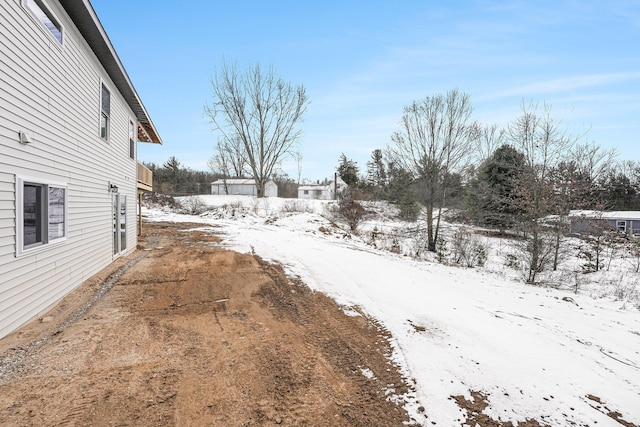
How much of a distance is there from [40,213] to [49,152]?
38.2 inches

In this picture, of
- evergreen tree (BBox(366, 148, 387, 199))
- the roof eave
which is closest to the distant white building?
evergreen tree (BBox(366, 148, 387, 199))

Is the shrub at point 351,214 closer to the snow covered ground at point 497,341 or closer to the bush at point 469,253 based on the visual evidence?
the bush at point 469,253

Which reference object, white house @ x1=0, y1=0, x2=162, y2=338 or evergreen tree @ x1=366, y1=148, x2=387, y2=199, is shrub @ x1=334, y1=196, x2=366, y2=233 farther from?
evergreen tree @ x1=366, y1=148, x2=387, y2=199

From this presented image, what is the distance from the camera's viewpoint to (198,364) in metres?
3.14

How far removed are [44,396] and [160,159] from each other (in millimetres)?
51674

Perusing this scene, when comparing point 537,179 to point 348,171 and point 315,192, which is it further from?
point 315,192

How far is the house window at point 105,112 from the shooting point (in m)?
7.37

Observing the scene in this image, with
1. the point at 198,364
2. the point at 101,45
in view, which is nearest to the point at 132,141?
the point at 101,45

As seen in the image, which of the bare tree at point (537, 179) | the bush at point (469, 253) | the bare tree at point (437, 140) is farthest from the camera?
the bare tree at point (437, 140)

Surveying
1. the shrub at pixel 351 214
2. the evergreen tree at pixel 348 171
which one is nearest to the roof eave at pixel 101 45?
the shrub at pixel 351 214

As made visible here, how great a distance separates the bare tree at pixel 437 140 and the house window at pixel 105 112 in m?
13.2

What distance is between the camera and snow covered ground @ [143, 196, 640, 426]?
8.87ft

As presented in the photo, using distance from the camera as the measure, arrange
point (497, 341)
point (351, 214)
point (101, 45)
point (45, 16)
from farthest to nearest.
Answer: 1. point (351, 214)
2. point (101, 45)
3. point (45, 16)
4. point (497, 341)

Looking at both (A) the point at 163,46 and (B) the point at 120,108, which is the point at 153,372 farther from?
(A) the point at 163,46
